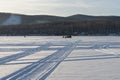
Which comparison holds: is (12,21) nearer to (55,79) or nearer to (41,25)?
(41,25)

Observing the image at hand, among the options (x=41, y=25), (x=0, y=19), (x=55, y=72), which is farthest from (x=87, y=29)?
(x=55, y=72)

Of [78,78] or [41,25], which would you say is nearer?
[78,78]

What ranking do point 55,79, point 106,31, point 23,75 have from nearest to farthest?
point 55,79 → point 23,75 → point 106,31

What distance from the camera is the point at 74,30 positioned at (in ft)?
408

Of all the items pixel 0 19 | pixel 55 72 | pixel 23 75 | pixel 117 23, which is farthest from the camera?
pixel 0 19

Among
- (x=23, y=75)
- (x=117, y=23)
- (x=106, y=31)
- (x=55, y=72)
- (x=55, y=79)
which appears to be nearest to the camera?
(x=55, y=79)

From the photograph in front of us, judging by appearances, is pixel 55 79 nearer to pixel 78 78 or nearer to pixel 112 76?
pixel 78 78

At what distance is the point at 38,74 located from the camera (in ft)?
37.8

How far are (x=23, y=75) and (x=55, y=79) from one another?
120 cm

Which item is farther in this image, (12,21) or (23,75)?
(12,21)

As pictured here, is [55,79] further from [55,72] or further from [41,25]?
[41,25]

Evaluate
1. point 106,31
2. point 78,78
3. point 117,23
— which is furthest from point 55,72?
point 117,23

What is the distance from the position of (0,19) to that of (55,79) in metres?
138

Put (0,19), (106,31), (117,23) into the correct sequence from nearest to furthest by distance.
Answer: (106,31)
(117,23)
(0,19)
